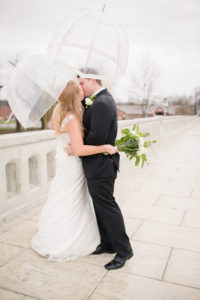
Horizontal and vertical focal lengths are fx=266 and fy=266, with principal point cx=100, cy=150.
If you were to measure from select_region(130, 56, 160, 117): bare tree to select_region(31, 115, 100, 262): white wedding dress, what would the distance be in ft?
194

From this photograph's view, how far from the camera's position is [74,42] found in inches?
103

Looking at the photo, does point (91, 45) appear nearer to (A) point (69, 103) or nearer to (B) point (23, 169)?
(A) point (69, 103)

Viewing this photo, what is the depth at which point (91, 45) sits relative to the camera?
8.41 ft

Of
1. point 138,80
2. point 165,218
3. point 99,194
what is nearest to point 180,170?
point 165,218

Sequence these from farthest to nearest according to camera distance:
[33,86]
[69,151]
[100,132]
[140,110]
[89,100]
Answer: [140,110]
[69,151]
[89,100]
[100,132]
[33,86]

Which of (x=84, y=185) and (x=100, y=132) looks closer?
(x=100, y=132)

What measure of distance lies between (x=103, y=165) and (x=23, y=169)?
178 cm

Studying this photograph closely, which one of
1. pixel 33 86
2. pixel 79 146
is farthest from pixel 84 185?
pixel 33 86

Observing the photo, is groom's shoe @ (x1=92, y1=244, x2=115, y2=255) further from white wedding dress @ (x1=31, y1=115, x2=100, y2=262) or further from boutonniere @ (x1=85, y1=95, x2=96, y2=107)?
boutonniere @ (x1=85, y1=95, x2=96, y2=107)

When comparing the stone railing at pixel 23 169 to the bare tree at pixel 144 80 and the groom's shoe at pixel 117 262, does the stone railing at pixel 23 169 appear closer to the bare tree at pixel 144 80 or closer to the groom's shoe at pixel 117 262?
the groom's shoe at pixel 117 262

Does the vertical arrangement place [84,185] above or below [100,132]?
below

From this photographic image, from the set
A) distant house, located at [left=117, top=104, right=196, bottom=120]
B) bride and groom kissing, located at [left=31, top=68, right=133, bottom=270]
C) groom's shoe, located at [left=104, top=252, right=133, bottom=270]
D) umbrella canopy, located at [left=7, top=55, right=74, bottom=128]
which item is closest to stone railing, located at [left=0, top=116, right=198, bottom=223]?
bride and groom kissing, located at [left=31, top=68, right=133, bottom=270]

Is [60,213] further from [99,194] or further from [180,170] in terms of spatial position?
[180,170]

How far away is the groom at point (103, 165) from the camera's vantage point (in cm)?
243
